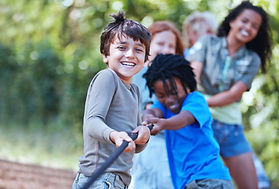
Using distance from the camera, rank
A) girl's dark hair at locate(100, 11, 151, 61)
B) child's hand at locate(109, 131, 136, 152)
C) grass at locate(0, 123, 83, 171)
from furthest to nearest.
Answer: grass at locate(0, 123, 83, 171) → girl's dark hair at locate(100, 11, 151, 61) → child's hand at locate(109, 131, 136, 152)

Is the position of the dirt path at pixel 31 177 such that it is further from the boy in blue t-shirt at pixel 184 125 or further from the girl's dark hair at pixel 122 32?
the girl's dark hair at pixel 122 32

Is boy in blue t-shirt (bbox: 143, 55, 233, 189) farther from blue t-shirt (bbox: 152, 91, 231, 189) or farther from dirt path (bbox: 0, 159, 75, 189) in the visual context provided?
dirt path (bbox: 0, 159, 75, 189)

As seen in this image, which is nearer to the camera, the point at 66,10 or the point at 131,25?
the point at 131,25

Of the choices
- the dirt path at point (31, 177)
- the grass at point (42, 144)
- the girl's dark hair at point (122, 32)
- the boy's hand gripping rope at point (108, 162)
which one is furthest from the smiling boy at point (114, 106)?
the grass at point (42, 144)

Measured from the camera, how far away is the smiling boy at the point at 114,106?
2254mm

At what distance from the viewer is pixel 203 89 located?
158 inches

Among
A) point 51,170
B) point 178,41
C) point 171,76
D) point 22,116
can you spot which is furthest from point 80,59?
point 171,76

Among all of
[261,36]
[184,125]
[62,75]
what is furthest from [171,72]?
[62,75]

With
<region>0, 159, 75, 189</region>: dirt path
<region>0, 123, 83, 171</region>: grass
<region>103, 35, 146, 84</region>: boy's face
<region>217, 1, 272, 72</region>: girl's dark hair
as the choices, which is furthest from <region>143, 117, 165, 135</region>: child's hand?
<region>0, 123, 83, 171</region>: grass

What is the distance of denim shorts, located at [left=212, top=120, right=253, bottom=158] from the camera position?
12.9 ft

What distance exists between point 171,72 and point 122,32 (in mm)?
688

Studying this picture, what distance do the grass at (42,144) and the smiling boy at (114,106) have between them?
17.1 ft

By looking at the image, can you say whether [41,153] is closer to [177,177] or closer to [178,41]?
[178,41]

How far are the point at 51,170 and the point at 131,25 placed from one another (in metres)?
4.79
